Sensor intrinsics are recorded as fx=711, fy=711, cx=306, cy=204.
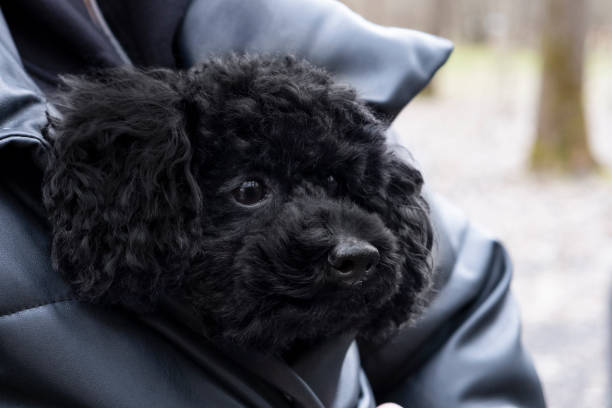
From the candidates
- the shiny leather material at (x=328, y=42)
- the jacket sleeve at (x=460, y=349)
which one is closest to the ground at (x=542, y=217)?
the jacket sleeve at (x=460, y=349)

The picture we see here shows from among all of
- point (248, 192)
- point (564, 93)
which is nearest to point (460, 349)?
point (248, 192)

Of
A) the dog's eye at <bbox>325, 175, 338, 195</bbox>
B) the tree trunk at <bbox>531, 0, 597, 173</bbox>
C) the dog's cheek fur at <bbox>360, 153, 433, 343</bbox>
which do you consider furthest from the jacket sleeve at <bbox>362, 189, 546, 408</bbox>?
Answer: the tree trunk at <bbox>531, 0, 597, 173</bbox>

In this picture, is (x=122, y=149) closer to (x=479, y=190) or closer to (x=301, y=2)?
(x=301, y=2)

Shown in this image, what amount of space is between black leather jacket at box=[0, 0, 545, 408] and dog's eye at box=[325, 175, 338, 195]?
345 mm

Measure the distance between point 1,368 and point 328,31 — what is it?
47.5 inches

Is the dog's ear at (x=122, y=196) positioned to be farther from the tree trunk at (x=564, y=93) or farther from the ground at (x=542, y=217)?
the tree trunk at (x=564, y=93)

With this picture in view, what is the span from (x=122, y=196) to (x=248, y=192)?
262mm

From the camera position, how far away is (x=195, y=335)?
153 cm

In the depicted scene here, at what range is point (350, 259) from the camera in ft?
4.72

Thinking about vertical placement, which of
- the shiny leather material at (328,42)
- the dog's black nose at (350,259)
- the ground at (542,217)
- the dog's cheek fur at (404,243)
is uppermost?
the shiny leather material at (328,42)

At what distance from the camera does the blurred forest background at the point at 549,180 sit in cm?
521

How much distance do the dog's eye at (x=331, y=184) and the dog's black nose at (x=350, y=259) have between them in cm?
18

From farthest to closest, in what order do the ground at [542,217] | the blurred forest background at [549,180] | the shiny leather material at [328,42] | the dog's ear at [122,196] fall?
1. the blurred forest background at [549,180]
2. the ground at [542,217]
3. the shiny leather material at [328,42]
4. the dog's ear at [122,196]

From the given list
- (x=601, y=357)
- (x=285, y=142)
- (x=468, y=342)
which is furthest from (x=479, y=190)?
(x=285, y=142)
